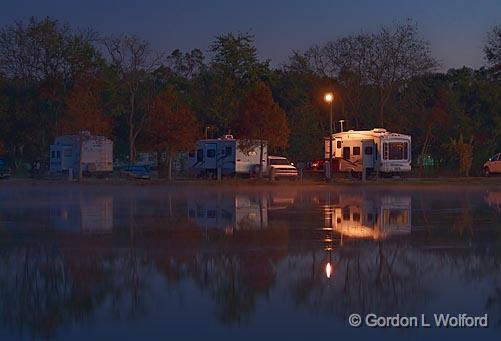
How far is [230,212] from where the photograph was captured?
25141 millimetres

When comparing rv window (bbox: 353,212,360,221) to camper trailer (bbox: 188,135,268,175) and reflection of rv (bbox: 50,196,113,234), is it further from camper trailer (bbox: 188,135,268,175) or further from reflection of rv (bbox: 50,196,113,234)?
camper trailer (bbox: 188,135,268,175)

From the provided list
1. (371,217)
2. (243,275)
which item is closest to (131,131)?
(371,217)

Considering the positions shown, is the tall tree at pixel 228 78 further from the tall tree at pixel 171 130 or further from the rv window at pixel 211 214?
the rv window at pixel 211 214

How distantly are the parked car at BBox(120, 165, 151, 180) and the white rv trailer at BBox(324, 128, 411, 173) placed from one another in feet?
38.5

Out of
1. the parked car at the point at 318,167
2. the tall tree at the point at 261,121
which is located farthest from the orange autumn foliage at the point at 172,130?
the parked car at the point at 318,167

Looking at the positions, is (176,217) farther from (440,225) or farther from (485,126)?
(485,126)

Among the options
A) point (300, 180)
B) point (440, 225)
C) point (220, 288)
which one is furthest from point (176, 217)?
point (300, 180)

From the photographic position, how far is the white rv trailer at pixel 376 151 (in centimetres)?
5219

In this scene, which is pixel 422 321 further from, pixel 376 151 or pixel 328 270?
pixel 376 151

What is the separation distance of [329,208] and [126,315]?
17449 millimetres

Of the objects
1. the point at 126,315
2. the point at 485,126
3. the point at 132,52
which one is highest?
the point at 132,52

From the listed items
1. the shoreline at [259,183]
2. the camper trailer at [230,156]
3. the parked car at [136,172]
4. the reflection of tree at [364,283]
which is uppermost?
the camper trailer at [230,156]

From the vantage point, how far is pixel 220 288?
11727 millimetres

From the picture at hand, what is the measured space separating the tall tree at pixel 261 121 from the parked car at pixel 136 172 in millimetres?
7026
